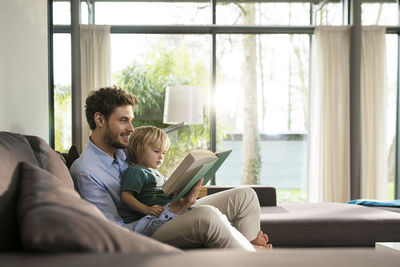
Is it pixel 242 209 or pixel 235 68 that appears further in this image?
pixel 235 68

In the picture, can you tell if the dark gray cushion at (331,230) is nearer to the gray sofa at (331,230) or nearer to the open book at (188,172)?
the gray sofa at (331,230)

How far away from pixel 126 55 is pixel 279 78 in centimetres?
178

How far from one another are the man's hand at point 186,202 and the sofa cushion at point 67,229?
3.13ft

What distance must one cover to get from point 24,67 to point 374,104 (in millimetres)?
4013

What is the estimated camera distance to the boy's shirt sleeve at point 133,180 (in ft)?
6.41

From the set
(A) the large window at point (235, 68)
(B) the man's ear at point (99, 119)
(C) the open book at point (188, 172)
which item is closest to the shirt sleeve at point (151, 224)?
(C) the open book at point (188, 172)

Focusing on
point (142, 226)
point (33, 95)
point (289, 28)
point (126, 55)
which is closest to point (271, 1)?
point (289, 28)

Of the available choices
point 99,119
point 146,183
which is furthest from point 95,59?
point 146,183

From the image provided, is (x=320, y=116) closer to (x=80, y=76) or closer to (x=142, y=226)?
(x=80, y=76)

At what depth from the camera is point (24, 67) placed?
2186mm

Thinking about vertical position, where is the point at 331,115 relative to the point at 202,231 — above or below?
above

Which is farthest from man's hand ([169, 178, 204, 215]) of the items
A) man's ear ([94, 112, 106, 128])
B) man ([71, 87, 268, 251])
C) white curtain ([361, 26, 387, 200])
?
white curtain ([361, 26, 387, 200])

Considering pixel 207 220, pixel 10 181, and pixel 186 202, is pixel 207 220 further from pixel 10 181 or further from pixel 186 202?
pixel 10 181

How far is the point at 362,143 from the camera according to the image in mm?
4941
